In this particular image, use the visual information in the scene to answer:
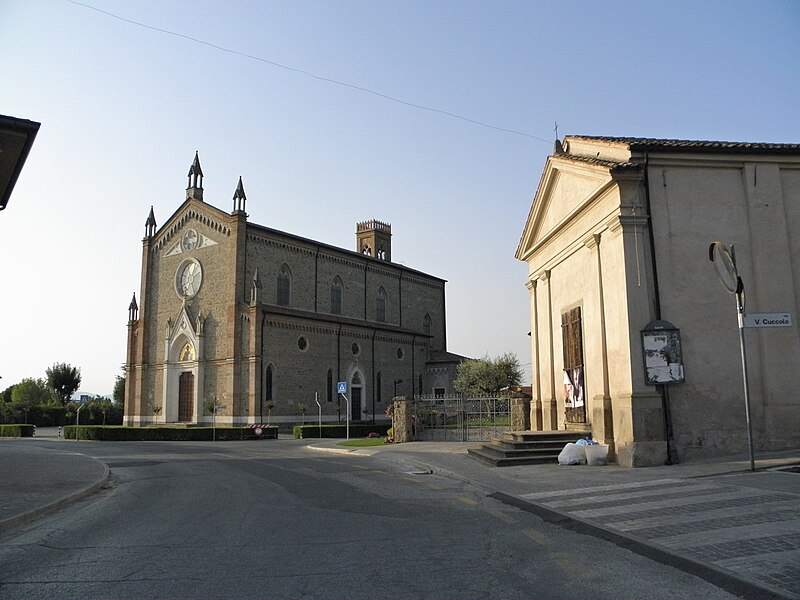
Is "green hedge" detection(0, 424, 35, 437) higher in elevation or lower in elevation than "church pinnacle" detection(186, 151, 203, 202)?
lower

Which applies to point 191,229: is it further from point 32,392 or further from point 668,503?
point 32,392

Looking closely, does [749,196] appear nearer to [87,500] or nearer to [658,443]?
[658,443]

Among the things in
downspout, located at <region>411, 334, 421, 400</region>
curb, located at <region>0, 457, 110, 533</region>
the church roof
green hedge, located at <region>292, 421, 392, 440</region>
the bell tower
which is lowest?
green hedge, located at <region>292, 421, 392, 440</region>

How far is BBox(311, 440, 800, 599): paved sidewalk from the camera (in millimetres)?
5852

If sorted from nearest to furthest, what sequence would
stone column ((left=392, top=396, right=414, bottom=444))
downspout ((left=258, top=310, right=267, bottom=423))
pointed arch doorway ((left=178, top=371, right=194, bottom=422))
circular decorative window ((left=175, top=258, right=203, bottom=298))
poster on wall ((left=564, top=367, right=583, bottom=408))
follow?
1. poster on wall ((left=564, top=367, right=583, bottom=408))
2. stone column ((left=392, top=396, right=414, bottom=444))
3. downspout ((left=258, top=310, right=267, bottom=423))
4. pointed arch doorway ((left=178, top=371, right=194, bottom=422))
5. circular decorative window ((left=175, top=258, right=203, bottom=298))

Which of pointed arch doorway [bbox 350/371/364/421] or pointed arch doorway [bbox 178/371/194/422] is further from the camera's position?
pointed arch doorway [bbox 350/371/364/421]

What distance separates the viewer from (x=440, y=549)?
7000 millimetres

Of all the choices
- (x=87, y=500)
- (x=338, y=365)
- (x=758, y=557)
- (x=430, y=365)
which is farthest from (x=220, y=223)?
(x=758, y=557)

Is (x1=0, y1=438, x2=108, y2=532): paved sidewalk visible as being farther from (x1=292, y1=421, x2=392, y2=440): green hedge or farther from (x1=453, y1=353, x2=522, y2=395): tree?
(x1=453, y1=353, x2=522, y2=395): tree

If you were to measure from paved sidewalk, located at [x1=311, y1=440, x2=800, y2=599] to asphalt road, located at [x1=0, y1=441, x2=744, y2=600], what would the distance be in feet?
1.01

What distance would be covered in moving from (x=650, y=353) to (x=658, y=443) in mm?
2004

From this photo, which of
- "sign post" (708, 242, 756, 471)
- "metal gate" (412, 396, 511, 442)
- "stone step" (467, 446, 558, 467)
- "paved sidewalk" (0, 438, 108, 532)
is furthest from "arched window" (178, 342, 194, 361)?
"sign post" (708, 242, 756, 471)

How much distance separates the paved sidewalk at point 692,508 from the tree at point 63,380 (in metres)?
83.3

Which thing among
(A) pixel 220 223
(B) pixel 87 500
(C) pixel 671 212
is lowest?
(B) pixel 87 500
